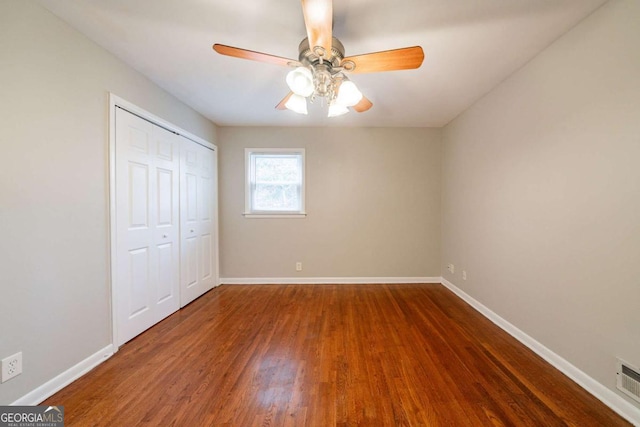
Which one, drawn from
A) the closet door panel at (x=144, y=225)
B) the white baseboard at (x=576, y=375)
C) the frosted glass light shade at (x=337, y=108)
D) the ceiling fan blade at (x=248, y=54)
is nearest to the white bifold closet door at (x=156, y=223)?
the closet door panel at (x=144, y=225)

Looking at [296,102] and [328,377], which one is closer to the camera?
[328,377]

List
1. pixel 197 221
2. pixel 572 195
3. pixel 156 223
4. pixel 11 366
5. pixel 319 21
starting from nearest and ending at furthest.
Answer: pixel 319 21 → pixel 11 366 → pixel 572 195 → pixel 156 223 → pixel 197 221

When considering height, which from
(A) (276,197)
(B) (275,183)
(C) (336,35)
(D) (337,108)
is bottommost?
(A) (276,197)

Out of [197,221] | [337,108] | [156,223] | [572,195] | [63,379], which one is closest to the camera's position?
[63,379]

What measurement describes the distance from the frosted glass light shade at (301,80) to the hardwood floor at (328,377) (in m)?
1.95

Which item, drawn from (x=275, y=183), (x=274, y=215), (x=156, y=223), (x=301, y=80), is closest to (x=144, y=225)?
(x=156, y=223)

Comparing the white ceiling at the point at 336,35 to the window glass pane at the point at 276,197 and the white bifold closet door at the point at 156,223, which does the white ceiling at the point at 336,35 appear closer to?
the white bifold closet door at the point at 156,223

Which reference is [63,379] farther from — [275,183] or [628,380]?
[628,380]

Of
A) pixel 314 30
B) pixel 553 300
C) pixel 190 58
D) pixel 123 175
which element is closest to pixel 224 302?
pixel 123 175

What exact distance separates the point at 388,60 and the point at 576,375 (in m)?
2.45

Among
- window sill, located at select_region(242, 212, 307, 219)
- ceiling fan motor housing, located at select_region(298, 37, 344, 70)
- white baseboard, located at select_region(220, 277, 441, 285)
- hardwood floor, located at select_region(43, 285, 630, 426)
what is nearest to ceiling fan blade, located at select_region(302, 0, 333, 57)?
ceiling fan motor housing, located at select_region(298, 37, 344, 70)

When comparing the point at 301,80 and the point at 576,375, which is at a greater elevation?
the point at 301,80

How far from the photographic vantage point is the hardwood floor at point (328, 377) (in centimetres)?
130

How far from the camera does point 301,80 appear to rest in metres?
1.43
